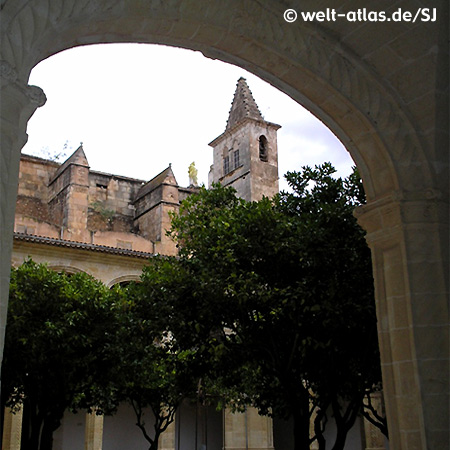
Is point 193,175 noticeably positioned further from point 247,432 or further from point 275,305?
point 275,305

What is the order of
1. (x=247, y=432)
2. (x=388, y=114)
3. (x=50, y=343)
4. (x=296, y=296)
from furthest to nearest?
1. (x=247, y=432)
2. (x=50, y=343)
3. (x=296, y=296)
4. (x=388, y=114)

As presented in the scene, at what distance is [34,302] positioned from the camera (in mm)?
14094

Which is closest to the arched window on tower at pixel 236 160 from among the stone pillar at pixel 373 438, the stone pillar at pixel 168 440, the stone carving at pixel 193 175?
the stone carving at pixel 193 175

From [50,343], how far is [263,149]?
802 inches

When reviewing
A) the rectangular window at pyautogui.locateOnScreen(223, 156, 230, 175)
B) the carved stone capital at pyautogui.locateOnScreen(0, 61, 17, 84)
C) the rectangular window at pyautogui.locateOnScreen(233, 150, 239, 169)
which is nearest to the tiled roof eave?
the rectangular window at pyautogui.locateOnScreen(233, 150, 239, 169)

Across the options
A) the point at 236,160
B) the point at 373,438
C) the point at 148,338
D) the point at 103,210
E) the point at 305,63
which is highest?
the point at 236,160

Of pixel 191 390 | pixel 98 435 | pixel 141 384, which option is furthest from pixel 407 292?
pixel 98 435

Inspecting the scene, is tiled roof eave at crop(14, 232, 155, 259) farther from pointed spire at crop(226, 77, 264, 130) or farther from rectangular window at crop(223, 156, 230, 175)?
pointed spire at crop(226, 77, 264, 130)

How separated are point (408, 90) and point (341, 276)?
4291mm

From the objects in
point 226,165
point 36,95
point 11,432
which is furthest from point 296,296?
point 226,165

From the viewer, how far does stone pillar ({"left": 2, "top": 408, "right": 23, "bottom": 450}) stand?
18594mm

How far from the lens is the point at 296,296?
953cm

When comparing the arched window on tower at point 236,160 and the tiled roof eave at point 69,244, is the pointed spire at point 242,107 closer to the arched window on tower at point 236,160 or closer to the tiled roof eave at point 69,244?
the arched window on tower at point 236,160

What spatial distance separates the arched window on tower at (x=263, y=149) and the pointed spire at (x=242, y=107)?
1.19 m
